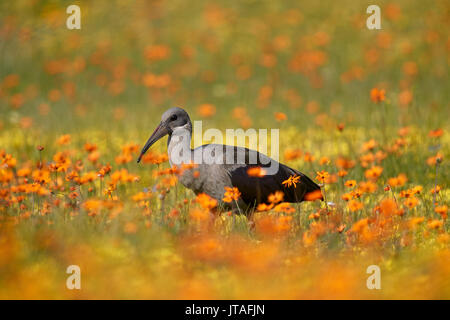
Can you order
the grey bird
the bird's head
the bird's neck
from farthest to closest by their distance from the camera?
the bird's head
the bird's neck
the grey bird

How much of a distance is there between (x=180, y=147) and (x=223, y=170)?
36 centimetres

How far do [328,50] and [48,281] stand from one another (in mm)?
9354

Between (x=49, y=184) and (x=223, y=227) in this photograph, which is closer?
(x=223, y=227)

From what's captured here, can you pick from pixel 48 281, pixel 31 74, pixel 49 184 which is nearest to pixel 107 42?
pixel 31 74

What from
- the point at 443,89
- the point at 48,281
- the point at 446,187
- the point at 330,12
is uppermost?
the point at 330,12

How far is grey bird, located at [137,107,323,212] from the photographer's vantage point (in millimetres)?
4441

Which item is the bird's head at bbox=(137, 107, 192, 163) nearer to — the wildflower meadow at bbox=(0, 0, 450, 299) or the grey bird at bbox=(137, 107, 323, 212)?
the grey bird at bbox=(137, 107, 323, 212)

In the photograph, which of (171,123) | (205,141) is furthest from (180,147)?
(205,141)

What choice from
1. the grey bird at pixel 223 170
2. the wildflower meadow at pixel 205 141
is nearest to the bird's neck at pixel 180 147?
the grey bird at pixel 223 170

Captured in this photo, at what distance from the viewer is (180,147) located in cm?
461

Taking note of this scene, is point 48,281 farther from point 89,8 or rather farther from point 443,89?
point 89,8

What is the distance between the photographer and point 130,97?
10.0 m

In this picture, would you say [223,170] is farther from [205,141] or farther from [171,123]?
[205,141]

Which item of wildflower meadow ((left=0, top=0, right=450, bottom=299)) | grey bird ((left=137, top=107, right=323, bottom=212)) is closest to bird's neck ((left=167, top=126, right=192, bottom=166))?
grey bird ((left=137, top=107, right=323, bottom=212))
